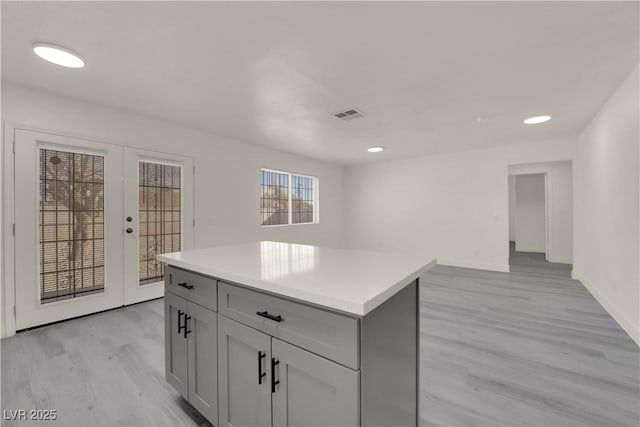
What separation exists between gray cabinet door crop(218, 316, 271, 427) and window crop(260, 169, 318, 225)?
12.7 feet

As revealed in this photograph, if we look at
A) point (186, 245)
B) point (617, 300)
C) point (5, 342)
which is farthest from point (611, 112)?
point (5, 342)

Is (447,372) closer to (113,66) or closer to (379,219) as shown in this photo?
(113,66)

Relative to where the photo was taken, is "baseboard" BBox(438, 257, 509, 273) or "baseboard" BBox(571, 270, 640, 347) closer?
"baseboard" BBox(571, 270, 640, 347)

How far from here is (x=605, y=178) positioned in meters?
3.06

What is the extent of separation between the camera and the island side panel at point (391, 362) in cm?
93

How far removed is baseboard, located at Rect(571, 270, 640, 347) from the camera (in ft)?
7.70

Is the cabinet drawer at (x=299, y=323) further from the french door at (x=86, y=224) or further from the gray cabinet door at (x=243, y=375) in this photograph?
the french door at (x=86, y=224)

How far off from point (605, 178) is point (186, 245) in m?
5.39

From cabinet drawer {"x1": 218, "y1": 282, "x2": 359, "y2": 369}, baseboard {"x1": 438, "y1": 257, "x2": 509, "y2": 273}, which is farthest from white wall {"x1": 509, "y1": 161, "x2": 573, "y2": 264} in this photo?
cabinet drawer {"x1": 218, "y1": 282, "x2": 359, "y2": 369}

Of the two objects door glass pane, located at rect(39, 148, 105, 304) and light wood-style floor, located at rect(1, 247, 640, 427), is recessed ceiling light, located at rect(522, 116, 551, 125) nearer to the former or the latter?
light wood-style floor, located at rect(1, 247, 640, 427)

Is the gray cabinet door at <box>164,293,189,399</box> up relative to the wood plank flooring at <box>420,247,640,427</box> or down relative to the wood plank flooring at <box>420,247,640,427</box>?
A: up

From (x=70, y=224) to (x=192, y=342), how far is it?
2.51 metres

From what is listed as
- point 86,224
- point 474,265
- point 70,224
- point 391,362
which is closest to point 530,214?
point 474,265

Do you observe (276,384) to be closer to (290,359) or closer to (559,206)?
(290,359)
